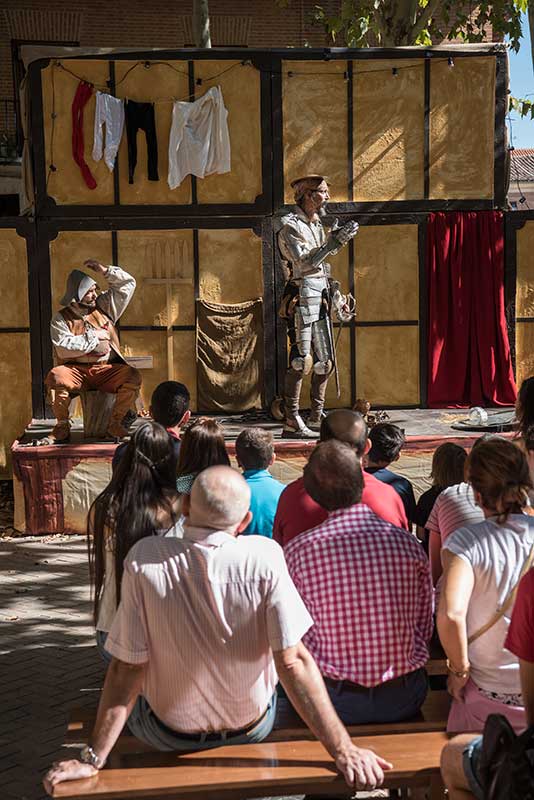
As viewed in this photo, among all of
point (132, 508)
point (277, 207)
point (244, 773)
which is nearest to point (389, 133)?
point (277, 207)

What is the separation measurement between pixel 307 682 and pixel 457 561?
642 millimetres

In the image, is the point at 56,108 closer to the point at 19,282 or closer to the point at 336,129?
the point at 19,282

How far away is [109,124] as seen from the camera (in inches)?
435

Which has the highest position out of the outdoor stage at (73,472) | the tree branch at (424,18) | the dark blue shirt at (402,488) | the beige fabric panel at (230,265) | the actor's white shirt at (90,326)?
the tree branch at (424,18)

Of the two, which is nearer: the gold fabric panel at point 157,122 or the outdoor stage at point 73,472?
the outdoor stage at point 73,472

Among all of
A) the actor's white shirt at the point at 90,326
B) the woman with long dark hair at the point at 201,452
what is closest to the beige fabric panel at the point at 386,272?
the actor's white shirt at the point at 90,326

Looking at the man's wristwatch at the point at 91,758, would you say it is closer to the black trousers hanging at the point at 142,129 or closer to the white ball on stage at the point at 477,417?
the white ball on stage at the point at 477,417

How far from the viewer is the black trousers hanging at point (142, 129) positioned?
11102 millimetres

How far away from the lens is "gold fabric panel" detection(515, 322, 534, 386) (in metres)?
11.8

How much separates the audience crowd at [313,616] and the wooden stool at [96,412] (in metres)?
5.37

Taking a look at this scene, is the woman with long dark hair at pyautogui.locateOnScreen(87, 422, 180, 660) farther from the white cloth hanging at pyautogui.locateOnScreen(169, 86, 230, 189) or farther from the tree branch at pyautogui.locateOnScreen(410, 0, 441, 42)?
the tree branch at pyautogui.locateOnScreen(410, 0, 441, 42)

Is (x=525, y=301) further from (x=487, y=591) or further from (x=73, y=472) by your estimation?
(x=487, y=591)

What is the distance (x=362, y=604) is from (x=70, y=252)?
823cm

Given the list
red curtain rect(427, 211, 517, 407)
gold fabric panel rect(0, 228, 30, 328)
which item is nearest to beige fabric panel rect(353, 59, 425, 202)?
red curtain rect(427, 211, 517, 407)
